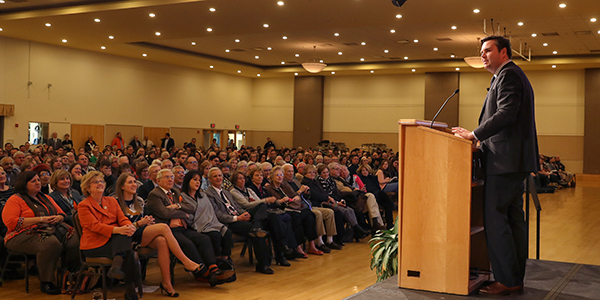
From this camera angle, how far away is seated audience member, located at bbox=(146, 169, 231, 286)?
5109 millimetres

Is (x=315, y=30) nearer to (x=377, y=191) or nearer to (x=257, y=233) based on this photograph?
(x=377, y=191)

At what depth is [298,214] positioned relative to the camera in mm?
6781

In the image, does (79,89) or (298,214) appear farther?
(79,89)

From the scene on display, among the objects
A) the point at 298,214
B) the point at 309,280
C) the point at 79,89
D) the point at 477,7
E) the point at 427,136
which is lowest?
the point at 309,280

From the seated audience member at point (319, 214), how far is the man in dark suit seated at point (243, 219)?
1055 mm

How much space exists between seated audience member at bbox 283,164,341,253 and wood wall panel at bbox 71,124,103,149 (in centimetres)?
1212

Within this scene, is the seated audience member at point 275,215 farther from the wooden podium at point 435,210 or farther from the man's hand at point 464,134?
the man's hand at point 464,134

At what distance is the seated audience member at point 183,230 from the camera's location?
5.11 metres

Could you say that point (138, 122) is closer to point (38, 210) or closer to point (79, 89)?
point (79, 89)

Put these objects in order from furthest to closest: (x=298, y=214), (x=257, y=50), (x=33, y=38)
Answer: (x=257, y=50) < (x=33, y=38) < (x=298, y=214)

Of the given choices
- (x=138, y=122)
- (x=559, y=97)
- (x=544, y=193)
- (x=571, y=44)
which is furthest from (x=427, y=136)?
(x=559, y=97)

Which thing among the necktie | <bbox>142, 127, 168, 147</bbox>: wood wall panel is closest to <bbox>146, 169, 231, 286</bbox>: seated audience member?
the necktie

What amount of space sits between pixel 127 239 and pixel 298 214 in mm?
2614

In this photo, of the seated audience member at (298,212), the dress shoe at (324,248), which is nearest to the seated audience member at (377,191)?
the dress shoe at (324,248)
